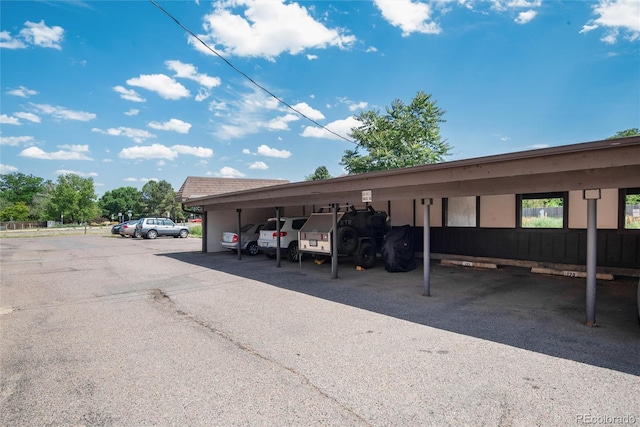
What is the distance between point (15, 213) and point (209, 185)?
7706cm

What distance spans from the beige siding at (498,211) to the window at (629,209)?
2.55 m

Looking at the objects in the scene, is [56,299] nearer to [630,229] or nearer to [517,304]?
[517,304]

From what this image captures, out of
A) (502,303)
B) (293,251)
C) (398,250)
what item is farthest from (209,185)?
(502,303)

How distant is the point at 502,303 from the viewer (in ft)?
22.3

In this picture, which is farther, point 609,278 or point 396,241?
point 396,241

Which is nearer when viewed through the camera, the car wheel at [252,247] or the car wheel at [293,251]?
the car wheel at [293,251]

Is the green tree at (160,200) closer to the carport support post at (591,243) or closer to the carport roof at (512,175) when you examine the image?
the carport roof at (512,175)

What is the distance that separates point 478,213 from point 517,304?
548 cm

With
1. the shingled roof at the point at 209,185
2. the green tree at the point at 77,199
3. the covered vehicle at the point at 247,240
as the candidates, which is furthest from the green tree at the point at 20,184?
the covered vehicle at the point at 247,240

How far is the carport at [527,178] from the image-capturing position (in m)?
4.73

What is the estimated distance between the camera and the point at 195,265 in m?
12.9

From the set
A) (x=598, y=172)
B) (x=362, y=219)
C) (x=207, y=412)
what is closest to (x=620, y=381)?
(x=598, y=172)

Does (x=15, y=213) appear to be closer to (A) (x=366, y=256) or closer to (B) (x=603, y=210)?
(A) (x=366, y=256)

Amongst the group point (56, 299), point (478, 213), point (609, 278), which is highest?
point (478, 213)
